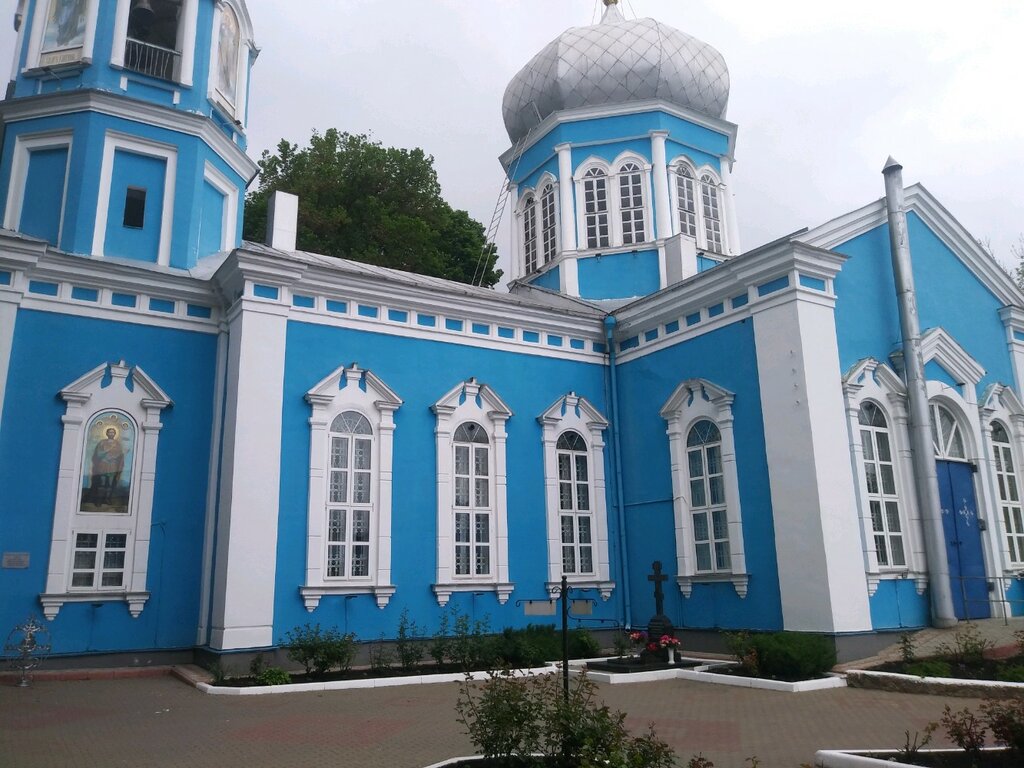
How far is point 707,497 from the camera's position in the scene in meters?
12.9

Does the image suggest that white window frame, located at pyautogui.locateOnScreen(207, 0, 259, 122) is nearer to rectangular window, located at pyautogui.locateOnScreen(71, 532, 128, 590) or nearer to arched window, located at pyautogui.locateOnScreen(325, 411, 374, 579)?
arched window, located at pyautogui.locateOnScreen(325, 411, 374, 579)

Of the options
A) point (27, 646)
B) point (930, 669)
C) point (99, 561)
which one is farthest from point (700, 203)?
point (27, 646)

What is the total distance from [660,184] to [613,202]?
103 centimetres

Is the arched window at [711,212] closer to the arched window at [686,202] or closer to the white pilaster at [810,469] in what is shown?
the arched window at [686,202]

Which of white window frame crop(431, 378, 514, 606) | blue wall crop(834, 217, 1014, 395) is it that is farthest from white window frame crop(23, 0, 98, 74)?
blue wall crop(834, 217, 1014, 395)

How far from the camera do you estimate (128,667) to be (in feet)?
36.8

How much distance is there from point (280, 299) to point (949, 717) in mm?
9521

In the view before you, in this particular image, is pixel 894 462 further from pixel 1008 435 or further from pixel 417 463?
pixel 417 463

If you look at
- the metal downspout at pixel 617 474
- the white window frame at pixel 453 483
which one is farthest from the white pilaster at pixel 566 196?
the white window frame at pixel 453 483

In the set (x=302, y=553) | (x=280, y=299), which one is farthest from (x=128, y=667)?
(x=280, y=299)

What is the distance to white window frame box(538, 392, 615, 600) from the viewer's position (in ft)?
45.3

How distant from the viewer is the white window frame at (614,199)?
17703 millimetres

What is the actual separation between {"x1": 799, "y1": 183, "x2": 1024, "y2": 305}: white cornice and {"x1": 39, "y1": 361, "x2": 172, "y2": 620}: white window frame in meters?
9.68

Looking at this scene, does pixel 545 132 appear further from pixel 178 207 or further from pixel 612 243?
pixel 178 207
